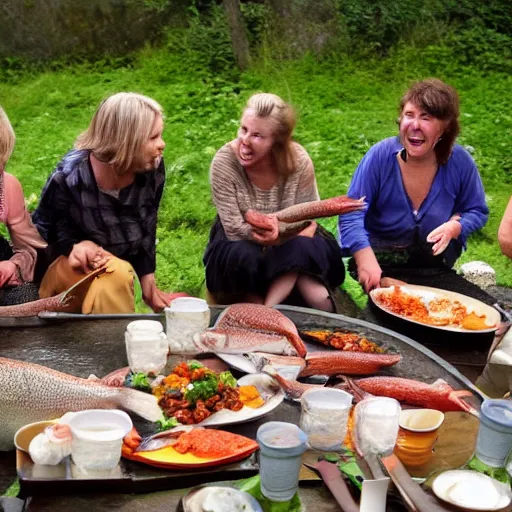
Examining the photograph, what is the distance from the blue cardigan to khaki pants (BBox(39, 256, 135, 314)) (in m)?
1.24

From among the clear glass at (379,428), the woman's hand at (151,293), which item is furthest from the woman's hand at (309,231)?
the clear glass at (379,428)

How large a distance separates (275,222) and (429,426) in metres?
1.79

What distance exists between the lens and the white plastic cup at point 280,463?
6.65ft

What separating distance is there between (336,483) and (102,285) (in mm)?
1838

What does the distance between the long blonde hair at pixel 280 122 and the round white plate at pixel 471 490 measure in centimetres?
236

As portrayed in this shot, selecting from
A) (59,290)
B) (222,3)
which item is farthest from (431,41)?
(59,290)

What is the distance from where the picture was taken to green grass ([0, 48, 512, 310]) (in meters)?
6.50

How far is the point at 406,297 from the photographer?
13.1 feet

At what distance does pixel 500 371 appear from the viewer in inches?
122

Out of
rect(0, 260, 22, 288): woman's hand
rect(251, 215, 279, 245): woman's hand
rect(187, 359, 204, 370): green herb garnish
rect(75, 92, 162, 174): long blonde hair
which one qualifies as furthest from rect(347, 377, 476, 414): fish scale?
rect(0, 260, 22, 288): woman's hand

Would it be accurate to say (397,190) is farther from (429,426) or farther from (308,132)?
(308,132)

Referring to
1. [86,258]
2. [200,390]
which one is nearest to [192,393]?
[200,390]

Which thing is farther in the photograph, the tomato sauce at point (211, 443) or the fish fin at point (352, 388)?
the fish fin at point (352, 388)

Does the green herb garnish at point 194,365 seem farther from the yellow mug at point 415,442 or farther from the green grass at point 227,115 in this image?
the green grass at point 227,115
